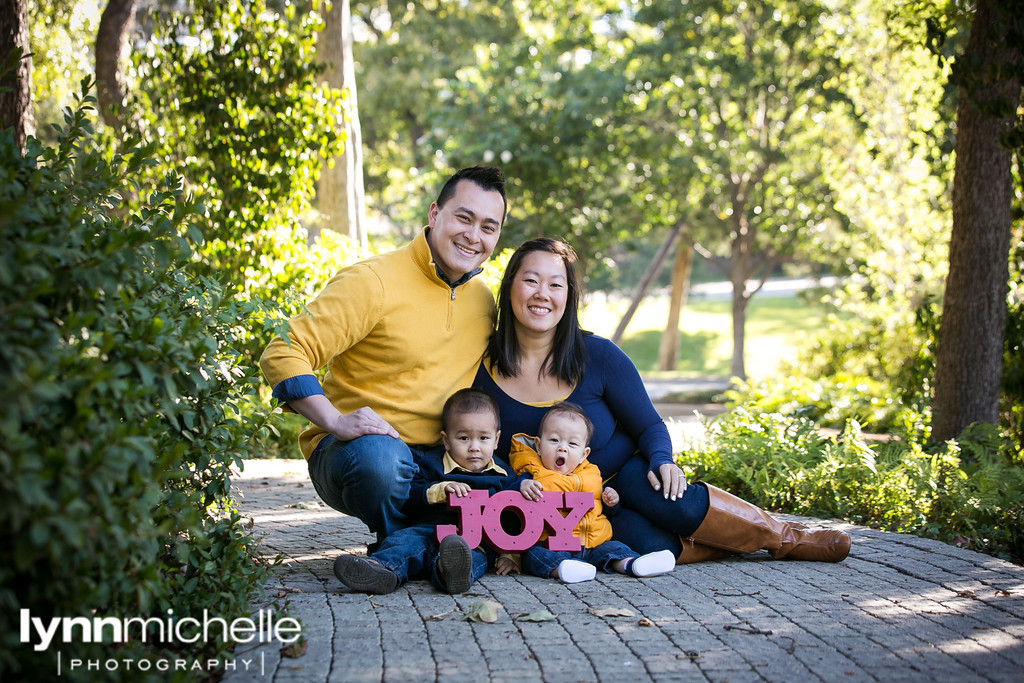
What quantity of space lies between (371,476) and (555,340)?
4.11ft

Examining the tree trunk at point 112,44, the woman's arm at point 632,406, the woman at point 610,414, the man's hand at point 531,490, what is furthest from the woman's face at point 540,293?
the tree trunk at point 112,44

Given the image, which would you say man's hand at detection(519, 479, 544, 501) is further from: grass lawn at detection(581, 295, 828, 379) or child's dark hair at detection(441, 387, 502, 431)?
grass lawn at detection(581, 295, 828, 379)

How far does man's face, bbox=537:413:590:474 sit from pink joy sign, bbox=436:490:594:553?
172mm

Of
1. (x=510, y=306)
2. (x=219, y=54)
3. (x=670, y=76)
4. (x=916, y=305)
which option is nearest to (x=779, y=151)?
(x=670, y=76)

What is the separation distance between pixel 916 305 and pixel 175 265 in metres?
11.0

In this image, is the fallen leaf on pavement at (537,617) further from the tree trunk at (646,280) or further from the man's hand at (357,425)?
the tree trunk at (646,280)

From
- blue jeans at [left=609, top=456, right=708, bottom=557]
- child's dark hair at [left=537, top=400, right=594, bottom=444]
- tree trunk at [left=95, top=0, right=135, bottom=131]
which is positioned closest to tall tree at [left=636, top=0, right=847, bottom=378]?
tree trunk at [left=95, top=0, right=135, bottom=131]

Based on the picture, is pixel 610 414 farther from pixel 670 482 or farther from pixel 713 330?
pixel 713 330

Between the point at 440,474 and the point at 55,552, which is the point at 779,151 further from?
the point at 55,552

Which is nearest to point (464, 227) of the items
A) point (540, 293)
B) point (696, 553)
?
point (540, 293)

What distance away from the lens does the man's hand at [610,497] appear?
413 cm

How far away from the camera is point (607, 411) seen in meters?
4.41

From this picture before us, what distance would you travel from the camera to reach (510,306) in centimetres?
435

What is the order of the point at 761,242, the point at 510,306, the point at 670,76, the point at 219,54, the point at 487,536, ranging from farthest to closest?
the point at 761,242 < the point at 670,76 < the point at 219,54 < the point at 510,306 < the point at 487,536
